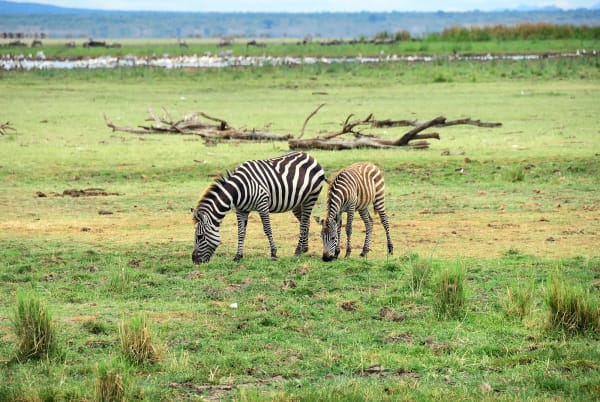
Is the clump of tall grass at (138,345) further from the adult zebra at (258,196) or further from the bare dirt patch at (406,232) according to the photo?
the bare dirt patch at (406,232)

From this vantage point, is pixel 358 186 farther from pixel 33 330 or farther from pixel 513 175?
pixel 513 175

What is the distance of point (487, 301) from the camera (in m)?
9.47

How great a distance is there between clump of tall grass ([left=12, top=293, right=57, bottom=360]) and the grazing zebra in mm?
3943

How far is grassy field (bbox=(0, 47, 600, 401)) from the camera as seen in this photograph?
24.4ft

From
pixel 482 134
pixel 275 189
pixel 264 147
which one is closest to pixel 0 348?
pixel 275 189

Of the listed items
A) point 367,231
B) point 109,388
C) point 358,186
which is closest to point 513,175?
point 367,231

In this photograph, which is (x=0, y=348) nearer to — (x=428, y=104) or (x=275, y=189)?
(x=275, y=189)

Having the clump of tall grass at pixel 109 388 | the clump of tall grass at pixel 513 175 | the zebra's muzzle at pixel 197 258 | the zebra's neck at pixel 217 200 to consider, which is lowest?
the zebra's muzzle at pixel 197 258

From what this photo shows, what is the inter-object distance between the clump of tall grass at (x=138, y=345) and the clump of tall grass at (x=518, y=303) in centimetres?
315

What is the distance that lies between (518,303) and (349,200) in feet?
9.56

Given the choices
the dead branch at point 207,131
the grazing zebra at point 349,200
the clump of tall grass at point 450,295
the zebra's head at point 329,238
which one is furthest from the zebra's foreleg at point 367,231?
the dead branch at point 207,131

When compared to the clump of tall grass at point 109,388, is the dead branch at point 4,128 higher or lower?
lower

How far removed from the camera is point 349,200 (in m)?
11.2

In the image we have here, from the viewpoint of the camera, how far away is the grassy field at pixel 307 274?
7.44 meters
